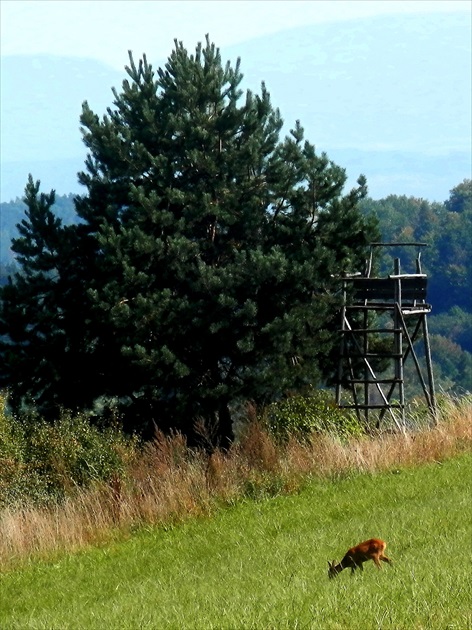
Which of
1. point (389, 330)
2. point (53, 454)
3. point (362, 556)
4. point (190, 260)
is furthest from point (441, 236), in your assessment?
point (362, 556)

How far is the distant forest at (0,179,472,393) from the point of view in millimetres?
83500

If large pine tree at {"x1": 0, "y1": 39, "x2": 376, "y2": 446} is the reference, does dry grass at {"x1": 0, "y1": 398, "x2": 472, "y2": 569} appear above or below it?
below

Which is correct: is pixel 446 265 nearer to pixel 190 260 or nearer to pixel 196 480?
pixel 190 260

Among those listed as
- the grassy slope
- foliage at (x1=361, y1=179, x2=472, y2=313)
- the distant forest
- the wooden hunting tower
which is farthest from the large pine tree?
foliage at (x1=361, y1=179, x2=472, y2=313)

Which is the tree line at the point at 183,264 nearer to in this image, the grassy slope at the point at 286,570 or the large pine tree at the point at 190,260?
the large pine tree at the point at 190,260

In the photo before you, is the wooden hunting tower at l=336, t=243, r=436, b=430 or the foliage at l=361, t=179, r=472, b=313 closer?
the wooden hunting tower at l=336, t=243, r=436, b=430

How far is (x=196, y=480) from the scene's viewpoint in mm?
14133

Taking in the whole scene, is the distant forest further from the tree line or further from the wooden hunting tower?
the wooden hunting tower

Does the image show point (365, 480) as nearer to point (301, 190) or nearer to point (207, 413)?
point (207, 413)

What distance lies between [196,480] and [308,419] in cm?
639

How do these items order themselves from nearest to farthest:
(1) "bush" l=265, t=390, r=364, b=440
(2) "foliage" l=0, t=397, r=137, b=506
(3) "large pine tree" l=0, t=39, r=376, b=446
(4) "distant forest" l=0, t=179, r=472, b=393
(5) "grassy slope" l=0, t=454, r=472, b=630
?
(5) "grassy slope" l=0, t=454, r=472, b=630, (1) "bush" l=265, t=390, r=364, b=440, (2) "foliage" l=0, t=397, r=137, b=506, (3) "large pine tree" l=0, t=39, r=376, b=446, (4) "distant forest" l=0, t=179, r=472, b=393

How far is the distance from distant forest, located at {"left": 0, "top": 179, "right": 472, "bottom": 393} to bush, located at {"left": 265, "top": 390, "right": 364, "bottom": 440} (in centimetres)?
5608

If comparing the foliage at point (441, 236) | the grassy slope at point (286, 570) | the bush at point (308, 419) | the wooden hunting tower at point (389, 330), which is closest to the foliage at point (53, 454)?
the bush at point (308, 419)

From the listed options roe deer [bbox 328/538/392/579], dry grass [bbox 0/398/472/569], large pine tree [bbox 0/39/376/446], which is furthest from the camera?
large pine tree [bbox 0/39/376/446]
